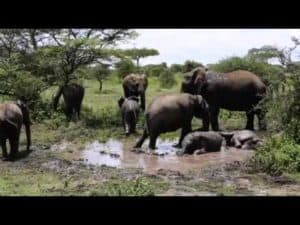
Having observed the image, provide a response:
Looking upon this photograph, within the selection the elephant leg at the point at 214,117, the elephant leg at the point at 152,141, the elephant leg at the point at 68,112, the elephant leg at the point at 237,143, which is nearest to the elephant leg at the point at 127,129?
the elephant leg at the point at 152,141

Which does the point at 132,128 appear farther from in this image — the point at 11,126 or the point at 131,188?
the point at 131,188

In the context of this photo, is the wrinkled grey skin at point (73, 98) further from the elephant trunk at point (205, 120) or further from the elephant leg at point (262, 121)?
Result: the elephant leg at point (262, 121)

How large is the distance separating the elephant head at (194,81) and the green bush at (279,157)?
8.13ft

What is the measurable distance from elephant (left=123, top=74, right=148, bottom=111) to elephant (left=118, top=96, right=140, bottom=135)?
874 millimetres

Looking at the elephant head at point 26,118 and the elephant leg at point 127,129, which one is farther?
the elephant leg at point 127,129

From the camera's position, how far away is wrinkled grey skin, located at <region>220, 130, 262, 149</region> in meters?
8.23

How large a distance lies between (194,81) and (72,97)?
1946 millimetres

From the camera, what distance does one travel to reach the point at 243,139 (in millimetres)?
8320

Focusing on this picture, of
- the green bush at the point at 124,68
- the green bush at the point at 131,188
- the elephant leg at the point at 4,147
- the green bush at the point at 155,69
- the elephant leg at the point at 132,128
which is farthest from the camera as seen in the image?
the green bush at the point at 124,68

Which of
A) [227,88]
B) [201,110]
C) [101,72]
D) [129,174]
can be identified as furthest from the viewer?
[101,72]

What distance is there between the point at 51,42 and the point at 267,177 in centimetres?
450

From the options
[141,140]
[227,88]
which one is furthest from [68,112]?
[227,88]

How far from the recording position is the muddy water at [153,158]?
7570 mm

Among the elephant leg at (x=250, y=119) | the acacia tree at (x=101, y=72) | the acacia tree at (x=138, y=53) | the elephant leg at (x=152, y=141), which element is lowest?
the elephant leg at (x=152, y=141)
